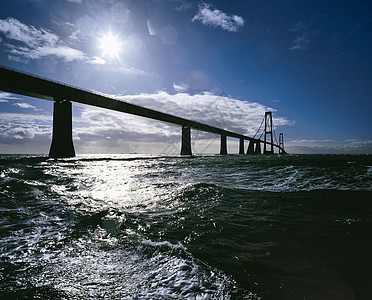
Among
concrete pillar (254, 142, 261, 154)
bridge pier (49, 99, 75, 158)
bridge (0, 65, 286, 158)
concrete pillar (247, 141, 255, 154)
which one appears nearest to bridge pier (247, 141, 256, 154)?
concrete pillar (247, 141, 255, 154)

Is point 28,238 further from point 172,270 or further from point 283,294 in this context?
point 283,294

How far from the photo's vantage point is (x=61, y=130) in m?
35.3

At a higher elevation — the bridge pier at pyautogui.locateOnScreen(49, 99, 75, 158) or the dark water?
the bridge pier at pyautogui.locateOnScreen(49, 99, 75, 158)

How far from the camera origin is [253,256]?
2652mm

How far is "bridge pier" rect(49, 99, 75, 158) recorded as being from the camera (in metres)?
35.1

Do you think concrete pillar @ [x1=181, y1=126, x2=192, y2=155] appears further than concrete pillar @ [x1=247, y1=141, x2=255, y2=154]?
No

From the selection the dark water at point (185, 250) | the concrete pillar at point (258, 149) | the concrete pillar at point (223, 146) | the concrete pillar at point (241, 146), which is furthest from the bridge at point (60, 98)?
the concrete pillar at point (258, 149)

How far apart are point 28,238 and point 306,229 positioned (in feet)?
15.5

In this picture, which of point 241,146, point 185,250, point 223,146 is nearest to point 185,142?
point 223,146

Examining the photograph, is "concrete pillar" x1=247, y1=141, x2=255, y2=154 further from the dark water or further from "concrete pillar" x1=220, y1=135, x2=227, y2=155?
the dark water

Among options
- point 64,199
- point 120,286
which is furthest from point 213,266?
point 64,199

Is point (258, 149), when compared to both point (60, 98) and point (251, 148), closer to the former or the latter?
point (251, 148)

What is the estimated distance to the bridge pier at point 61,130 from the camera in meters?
35.1

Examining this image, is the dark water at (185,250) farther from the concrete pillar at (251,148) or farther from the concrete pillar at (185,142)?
the concrete pillar at (251,148)
